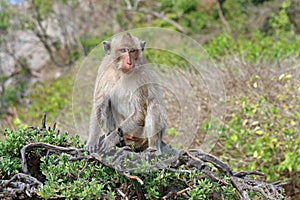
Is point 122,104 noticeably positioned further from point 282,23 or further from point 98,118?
point 282,23

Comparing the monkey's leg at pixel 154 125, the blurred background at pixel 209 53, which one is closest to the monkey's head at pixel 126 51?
the monkey's leg at pixel 154 125

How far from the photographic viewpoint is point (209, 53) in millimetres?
9367

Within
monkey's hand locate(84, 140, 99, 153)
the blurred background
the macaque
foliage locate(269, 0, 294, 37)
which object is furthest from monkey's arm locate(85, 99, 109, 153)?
foliage locate(269, 0, 294, 37)

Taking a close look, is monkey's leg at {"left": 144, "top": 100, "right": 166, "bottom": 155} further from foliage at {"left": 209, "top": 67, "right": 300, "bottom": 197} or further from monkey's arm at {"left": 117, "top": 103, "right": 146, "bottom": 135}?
foliage at {"left": 209, "top": 67, "right": 300, "bottom": 197}

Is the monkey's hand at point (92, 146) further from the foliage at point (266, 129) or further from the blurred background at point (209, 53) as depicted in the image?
the blurred background at point (209, 53)

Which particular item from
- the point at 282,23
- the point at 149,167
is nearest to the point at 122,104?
the point at 149,167

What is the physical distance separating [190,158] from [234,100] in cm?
475

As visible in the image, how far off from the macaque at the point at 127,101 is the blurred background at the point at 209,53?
10.6 ft

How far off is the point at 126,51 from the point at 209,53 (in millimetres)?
6661

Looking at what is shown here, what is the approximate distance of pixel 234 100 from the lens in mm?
7027

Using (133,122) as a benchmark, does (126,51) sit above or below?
above

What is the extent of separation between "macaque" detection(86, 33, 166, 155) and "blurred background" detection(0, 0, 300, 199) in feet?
10.6

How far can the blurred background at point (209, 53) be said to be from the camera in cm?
642

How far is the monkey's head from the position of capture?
2855mm
